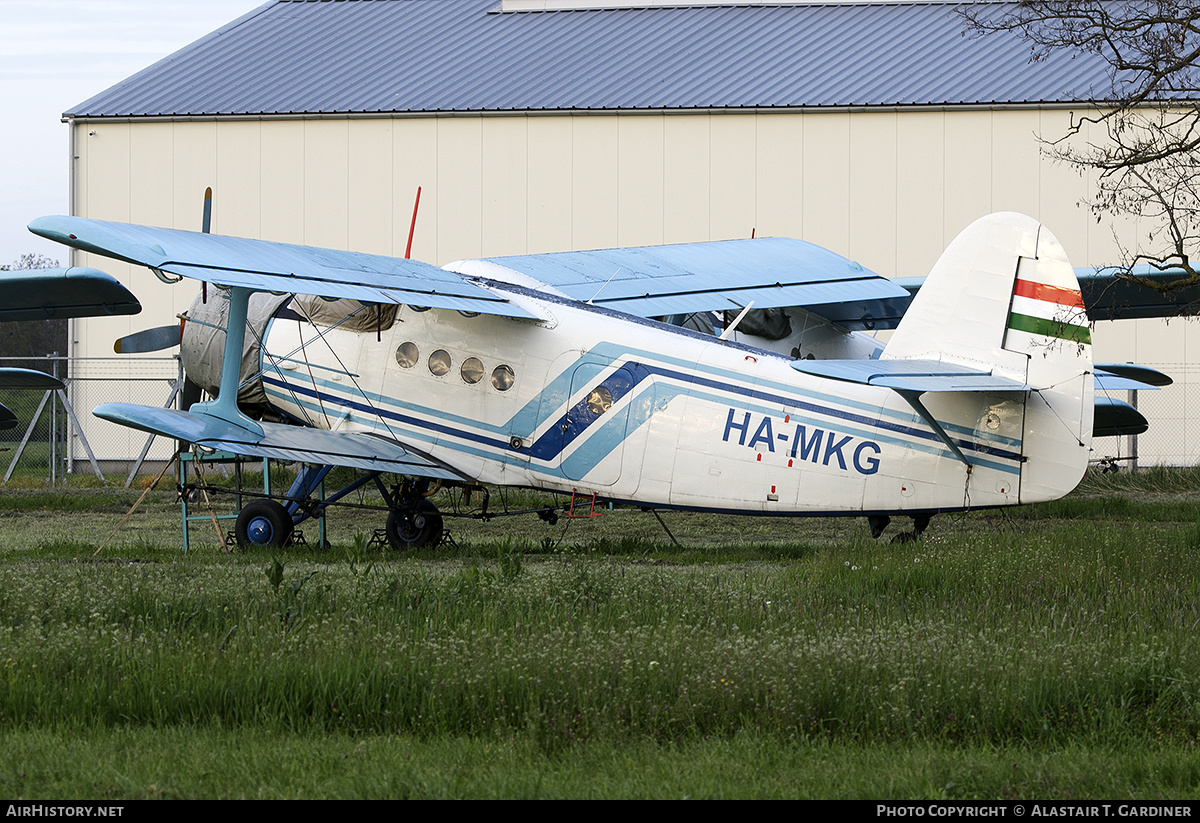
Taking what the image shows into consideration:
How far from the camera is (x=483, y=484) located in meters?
11.5

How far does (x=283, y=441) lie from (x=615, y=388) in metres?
3.10

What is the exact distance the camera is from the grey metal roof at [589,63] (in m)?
22.8

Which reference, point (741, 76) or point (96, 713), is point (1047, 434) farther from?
point (741, 76)

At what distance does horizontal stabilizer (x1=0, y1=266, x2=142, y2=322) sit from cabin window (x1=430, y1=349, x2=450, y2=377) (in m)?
5.35

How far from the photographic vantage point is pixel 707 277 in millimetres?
13148

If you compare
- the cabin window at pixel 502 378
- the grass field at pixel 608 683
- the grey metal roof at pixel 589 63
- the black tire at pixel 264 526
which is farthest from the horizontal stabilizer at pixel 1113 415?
the grey metal roof at pixel 589 63

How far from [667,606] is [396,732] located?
240 centimetres

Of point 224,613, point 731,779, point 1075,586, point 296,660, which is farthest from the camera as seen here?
point 1075,586

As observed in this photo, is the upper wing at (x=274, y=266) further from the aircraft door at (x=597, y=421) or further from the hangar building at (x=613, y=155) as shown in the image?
the hangar building at (x=613, y=155)

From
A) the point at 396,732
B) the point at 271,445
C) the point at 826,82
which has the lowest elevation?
the point at 396,732

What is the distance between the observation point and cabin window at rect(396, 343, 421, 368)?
11.6m

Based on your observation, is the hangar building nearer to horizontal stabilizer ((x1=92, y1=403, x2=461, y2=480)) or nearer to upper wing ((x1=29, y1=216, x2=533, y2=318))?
upper wing ((x1=29, y1=216, x2=533, y2=318))

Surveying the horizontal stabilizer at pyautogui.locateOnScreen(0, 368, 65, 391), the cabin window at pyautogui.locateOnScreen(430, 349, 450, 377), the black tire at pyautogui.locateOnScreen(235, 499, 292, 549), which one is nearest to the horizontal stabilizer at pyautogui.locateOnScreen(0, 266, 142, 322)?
the horizontal stabilizer at pyautogui.locateOnScreen(0, 368, 65, 391)

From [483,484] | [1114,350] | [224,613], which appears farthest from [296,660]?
[1114,350]
